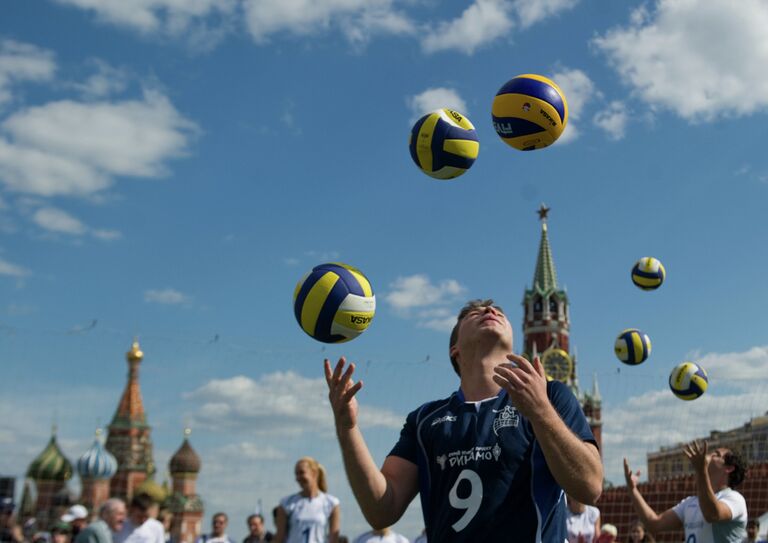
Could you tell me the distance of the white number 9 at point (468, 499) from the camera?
2.42 meters

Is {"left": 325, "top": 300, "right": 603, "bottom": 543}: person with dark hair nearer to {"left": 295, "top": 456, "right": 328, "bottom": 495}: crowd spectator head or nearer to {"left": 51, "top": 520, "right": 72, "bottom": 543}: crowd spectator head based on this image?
{"left": 295, "top": 456, "right": 328, "bottom": 495}: crowd spectator head

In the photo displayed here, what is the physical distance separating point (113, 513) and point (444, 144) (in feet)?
13.6

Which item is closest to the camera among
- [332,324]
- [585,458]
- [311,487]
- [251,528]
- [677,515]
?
[585,458]

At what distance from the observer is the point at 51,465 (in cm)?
6297

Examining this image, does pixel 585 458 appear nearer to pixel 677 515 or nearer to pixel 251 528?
pixel 677 515

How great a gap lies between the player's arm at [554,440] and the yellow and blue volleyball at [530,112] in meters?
4.40

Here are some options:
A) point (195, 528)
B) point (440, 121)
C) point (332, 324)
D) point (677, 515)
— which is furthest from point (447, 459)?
point (195, 528)

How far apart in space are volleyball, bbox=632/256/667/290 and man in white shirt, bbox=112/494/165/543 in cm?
884

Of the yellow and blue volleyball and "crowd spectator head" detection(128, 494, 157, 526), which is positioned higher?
the yellow and blue volleyball

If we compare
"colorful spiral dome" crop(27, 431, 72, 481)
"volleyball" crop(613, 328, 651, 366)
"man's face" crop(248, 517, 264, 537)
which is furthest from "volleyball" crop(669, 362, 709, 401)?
"colorful spiral dome" crop(27, 431, 72, 481)

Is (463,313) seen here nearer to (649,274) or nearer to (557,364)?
(649,274)

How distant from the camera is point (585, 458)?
2.28 metres

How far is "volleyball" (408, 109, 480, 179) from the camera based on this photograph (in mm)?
6402

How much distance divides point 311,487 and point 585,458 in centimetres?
505
